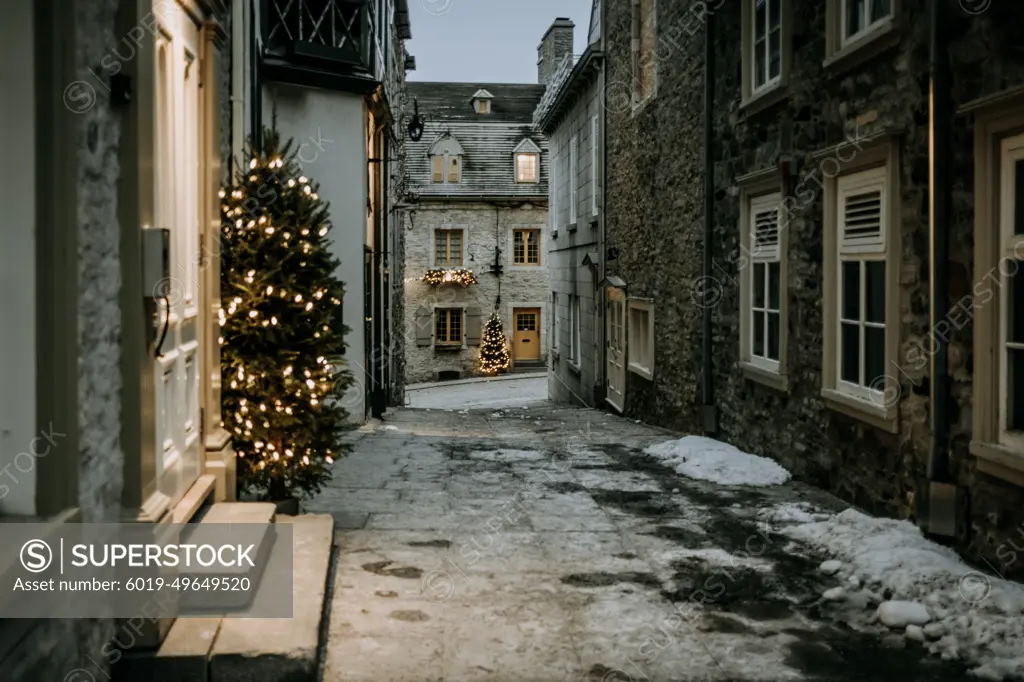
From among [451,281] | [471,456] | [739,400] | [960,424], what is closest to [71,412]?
[960,424]

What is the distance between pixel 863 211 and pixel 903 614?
3528 mm

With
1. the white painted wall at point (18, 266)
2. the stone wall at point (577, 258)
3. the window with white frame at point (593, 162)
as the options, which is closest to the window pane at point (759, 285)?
the white painted wall at point (18, 266)

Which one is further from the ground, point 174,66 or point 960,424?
point 174,66

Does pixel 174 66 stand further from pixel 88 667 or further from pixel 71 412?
pixel 88 667

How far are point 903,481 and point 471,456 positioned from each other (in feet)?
15.2

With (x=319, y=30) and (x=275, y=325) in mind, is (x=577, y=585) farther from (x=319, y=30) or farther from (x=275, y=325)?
(x=319, y=30)

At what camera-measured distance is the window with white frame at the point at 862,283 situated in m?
7.54

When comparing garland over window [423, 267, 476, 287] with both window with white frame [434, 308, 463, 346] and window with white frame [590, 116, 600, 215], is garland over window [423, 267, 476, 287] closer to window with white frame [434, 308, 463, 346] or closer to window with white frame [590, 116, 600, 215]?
window with white frame [434, 308, 463, 346]

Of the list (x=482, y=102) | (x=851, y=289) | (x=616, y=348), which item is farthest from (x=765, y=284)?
(x=482, y=102)

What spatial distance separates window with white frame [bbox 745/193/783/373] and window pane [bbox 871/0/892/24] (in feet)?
6.88

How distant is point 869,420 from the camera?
25.0 ft

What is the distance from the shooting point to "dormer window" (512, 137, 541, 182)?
37688 millimetres

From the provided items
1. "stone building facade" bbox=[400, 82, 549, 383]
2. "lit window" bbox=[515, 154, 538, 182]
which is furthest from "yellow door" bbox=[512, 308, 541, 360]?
"lit window" bbox=[515, 154, 538, 182]

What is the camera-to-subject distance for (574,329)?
2339 centimetres
